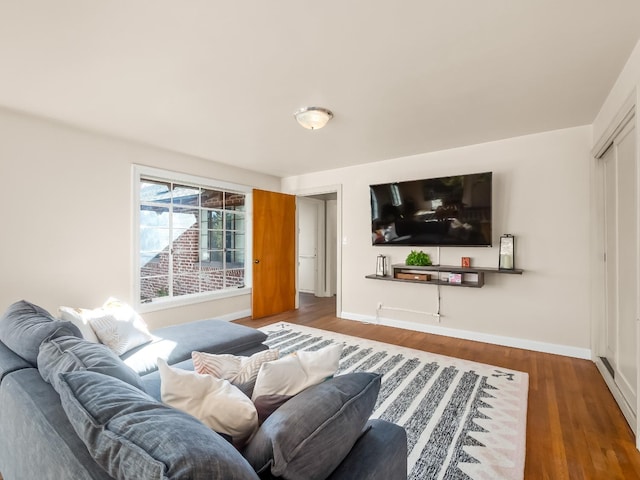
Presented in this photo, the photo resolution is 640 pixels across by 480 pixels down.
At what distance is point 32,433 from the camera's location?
0.93m

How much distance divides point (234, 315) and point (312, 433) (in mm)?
4428

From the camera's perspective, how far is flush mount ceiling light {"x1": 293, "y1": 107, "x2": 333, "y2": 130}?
9.43ft

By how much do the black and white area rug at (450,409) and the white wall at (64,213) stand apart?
2096 mm

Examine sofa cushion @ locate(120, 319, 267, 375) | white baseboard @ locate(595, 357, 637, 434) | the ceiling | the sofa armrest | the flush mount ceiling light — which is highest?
the ceiling

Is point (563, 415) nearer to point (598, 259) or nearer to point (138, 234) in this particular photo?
point (598, 259)

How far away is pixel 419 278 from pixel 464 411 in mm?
1971

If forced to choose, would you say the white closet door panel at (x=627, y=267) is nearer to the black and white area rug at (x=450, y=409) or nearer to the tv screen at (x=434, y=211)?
the black and white area rug at (x=450, y=409)

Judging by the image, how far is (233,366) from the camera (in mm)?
1326

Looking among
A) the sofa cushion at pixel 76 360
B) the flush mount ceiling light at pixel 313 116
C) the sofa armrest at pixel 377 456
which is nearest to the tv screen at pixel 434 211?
the flush mount ceiling light at pixel 313 116

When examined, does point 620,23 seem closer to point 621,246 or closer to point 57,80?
point 621,246

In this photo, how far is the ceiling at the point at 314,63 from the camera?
5.63 feet

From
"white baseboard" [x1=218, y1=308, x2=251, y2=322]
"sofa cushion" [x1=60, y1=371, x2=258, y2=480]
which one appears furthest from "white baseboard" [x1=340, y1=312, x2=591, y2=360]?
"sofa cushion" [x1=60, y1=371, x2=258, y2=480]

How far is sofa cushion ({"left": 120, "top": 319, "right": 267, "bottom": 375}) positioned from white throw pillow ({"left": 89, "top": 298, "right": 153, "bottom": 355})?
6cm

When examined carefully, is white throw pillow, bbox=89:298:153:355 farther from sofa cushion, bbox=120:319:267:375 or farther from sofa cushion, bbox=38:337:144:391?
sofa cushion, bbox=38:337:144:391
